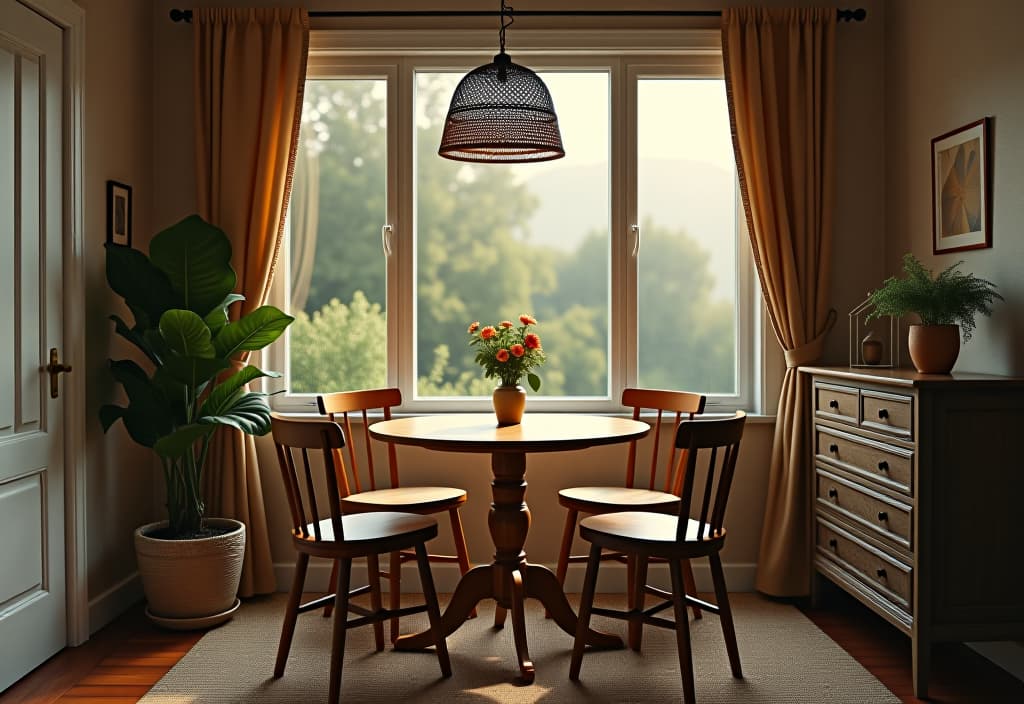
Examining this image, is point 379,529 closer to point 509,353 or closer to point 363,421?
point 509,353

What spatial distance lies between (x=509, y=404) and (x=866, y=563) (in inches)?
56.0

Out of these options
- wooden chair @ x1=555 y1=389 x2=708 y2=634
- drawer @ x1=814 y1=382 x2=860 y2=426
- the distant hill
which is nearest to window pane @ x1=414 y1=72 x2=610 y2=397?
the distant hill

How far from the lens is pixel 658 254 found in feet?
13.7

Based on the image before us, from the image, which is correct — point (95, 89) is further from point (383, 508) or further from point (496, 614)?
point (496, 614)

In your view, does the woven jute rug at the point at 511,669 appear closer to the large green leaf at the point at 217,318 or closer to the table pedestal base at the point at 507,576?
the table pedestal base at the point at 507,576

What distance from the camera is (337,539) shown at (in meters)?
2.79

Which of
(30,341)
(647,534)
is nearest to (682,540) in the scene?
(647,534)

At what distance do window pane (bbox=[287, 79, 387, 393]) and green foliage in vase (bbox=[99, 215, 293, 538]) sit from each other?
1.99ft

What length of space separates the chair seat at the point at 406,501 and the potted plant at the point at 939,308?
5.81 feet

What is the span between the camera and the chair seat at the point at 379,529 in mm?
2824

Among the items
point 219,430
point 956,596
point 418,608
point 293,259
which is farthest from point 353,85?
point 956,596

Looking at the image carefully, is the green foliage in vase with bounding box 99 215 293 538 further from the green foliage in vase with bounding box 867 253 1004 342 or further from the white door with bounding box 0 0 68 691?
the green foliage in vase with bounding box 867 253 1004 342

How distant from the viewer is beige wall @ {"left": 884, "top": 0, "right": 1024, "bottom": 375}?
3051mm

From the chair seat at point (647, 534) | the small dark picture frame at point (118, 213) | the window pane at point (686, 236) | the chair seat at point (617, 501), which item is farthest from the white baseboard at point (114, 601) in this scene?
the window pane at point (686, 236)
